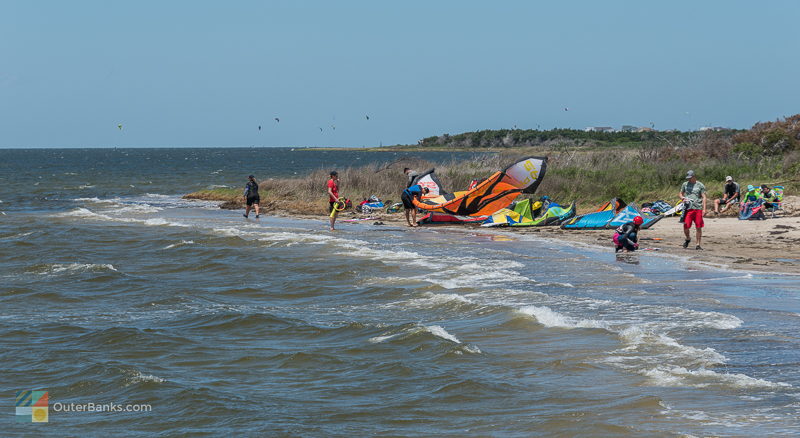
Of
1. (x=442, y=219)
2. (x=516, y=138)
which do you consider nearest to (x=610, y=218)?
(x=442, y=219)

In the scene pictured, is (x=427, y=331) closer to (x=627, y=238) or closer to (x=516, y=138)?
(x=627, y=238)

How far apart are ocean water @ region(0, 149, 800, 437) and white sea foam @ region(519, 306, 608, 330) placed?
6 cm

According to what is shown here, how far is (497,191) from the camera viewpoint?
83.6 feet

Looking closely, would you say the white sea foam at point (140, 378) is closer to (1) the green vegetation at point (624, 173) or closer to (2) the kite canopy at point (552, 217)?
(2) the kite canopy at point (552, 217)

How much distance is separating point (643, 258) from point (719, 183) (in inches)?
397

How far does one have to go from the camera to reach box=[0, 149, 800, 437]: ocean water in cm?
828

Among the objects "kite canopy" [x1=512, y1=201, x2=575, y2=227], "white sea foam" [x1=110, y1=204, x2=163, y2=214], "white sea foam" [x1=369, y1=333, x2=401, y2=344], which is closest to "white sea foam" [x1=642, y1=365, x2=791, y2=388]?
"white sea foam" [x1=369, y1=333, x2=401, y2=344]

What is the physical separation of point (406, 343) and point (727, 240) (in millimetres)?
10717

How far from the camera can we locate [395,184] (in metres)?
33.6

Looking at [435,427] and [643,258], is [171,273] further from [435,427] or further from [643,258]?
[435,427]

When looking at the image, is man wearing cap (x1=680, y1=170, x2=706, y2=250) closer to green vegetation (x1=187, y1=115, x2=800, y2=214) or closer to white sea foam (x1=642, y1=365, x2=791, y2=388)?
green vegetation (x1=187, y1=115, x2=800, y2=214)

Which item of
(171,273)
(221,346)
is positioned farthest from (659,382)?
(171,273)

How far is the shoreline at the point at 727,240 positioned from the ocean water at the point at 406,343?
799 millimetres

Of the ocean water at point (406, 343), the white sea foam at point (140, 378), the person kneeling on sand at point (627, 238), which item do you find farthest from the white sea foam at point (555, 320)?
the person kneeling on sand at point (627, 238)
